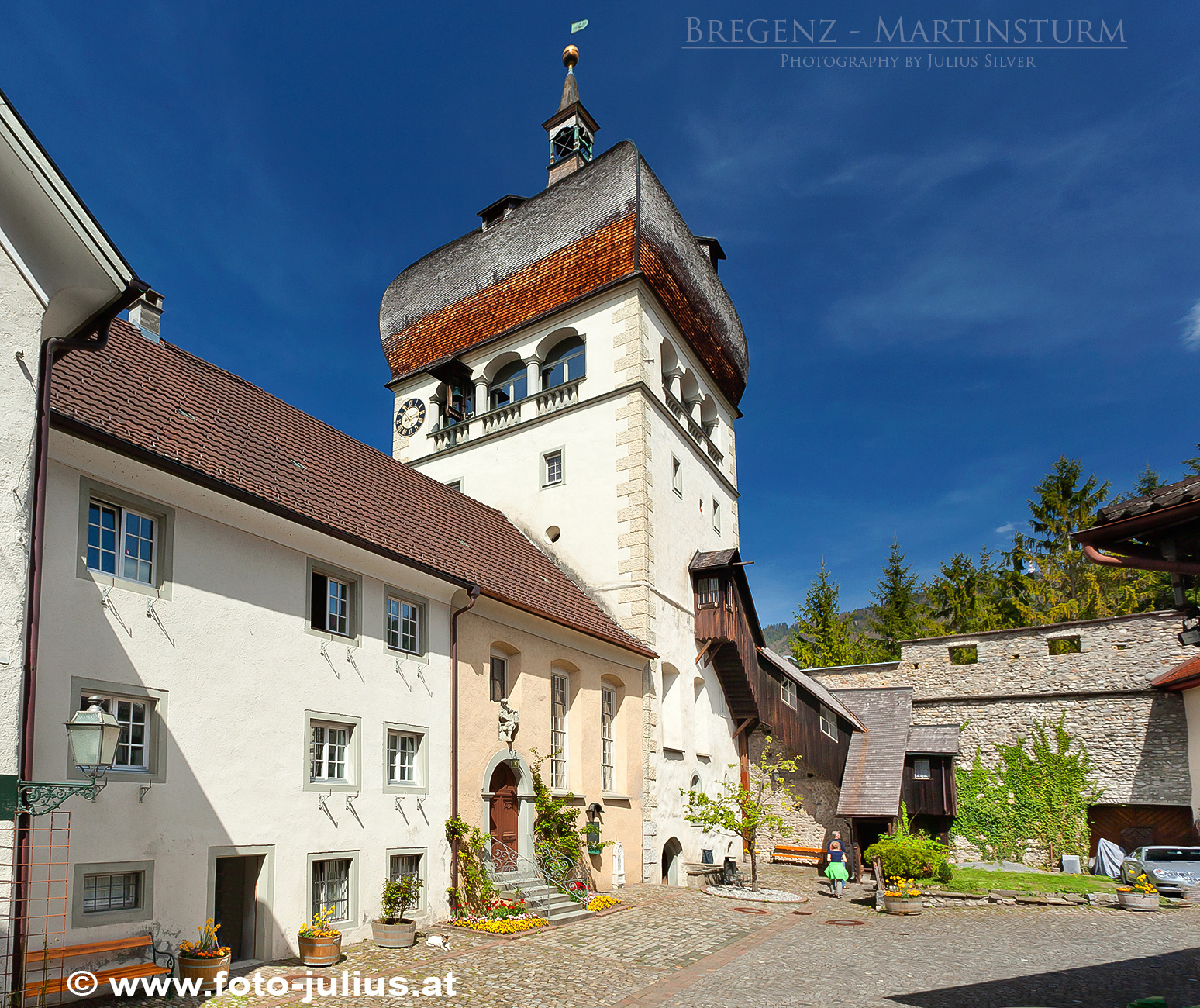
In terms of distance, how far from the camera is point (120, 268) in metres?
8.36

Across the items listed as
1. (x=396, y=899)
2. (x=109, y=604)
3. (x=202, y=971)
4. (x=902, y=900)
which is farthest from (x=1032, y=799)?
(x=109, y=604)

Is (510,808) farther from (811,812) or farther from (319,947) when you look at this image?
(811,812)

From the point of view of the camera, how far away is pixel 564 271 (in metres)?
23.7

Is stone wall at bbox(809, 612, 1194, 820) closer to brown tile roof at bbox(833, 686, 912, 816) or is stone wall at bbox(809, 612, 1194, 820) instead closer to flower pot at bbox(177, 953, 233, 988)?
brown tile roof at bbox(833, 686, 912, 816)

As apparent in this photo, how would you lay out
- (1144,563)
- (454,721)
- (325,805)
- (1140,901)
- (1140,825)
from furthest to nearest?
(1140,825), (1140,901), (454,721), (325,805), (1144,563)

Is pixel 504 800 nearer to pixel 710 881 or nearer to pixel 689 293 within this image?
pixel 710 881

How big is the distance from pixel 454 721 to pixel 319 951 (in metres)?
4.48

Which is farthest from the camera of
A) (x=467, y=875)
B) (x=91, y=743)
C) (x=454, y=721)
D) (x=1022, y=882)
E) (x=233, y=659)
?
(x=1022, y=882)

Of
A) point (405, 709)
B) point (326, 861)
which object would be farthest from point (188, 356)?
point (326, 861)

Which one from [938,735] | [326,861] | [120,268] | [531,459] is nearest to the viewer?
[120,268]

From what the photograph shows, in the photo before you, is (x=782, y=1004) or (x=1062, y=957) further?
(x=1062, y=957)

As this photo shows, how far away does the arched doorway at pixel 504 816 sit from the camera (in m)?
15.7

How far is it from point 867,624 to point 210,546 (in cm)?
4210

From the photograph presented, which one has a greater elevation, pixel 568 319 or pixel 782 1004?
pixel 568 319
